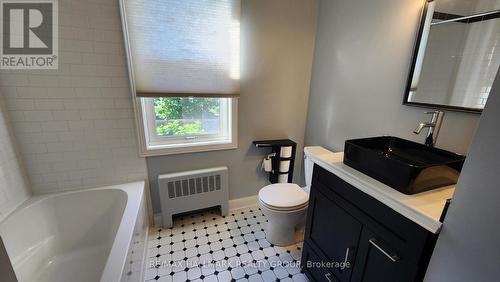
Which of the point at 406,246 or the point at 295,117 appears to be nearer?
the point at 406,246

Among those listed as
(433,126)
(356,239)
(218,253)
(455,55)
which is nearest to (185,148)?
(218,253)

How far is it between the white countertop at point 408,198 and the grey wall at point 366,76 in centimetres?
46

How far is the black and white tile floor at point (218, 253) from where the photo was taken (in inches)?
60.5

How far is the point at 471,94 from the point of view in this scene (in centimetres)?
102

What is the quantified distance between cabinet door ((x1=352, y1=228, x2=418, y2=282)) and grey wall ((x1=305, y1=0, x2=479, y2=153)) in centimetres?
69

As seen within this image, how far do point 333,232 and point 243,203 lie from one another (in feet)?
4.15

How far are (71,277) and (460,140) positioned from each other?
8.08 ft

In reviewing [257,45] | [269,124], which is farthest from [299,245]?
[257,45]

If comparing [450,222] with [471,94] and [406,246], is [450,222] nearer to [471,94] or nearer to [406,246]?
[406,246]

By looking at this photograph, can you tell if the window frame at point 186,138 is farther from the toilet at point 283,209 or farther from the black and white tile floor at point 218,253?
the black and white tile floor at point 218,253

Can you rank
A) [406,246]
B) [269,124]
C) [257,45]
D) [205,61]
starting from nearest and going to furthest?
[406,246] → [205,61] → [257,45] → [269,124]

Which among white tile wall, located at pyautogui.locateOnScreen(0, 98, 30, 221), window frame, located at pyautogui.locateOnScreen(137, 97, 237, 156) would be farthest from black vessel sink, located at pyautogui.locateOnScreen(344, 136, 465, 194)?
white tile wall, located at pyautogui.locateOnScreen(0, 98, 30, 221)

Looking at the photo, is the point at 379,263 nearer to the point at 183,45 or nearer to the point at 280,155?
the point at 280,155

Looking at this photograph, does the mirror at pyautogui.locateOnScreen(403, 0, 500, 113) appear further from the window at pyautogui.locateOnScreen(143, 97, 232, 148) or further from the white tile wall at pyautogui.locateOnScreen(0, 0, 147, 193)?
the white tile wall at pyautogui.locateOnScreen(0, 0, 147, 193)
